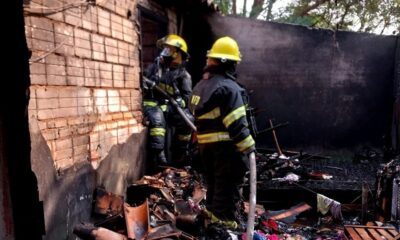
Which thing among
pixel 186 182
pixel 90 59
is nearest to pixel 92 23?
pixel 90 59

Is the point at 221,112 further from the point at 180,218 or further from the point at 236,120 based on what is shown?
the point at 180,218

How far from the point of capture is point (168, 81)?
19.2 feet

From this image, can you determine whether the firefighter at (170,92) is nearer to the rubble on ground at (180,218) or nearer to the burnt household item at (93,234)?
the rubble on ground at (180,218)

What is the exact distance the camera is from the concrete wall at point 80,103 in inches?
114

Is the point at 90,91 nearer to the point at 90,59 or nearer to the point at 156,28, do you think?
the point at 90,59

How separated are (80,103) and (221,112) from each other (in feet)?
4.89

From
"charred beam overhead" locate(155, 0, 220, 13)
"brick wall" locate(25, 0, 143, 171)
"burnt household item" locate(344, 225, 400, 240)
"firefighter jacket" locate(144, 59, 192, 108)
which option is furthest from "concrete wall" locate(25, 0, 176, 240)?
"burnt household item" locate(344, 225, 400, 240)

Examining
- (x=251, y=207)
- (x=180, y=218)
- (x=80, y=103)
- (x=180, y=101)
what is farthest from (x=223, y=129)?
(x=180, y=101)

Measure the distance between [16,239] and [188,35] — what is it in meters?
7.37

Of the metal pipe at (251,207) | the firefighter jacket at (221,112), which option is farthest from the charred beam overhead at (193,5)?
the metal pipe at (251,207)

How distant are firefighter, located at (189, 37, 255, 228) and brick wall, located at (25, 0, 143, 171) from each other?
3.67ft

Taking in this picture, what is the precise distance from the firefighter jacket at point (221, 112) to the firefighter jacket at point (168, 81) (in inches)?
78.2

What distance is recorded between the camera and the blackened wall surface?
23.7 feet

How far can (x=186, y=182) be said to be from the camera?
5207 millimetres
